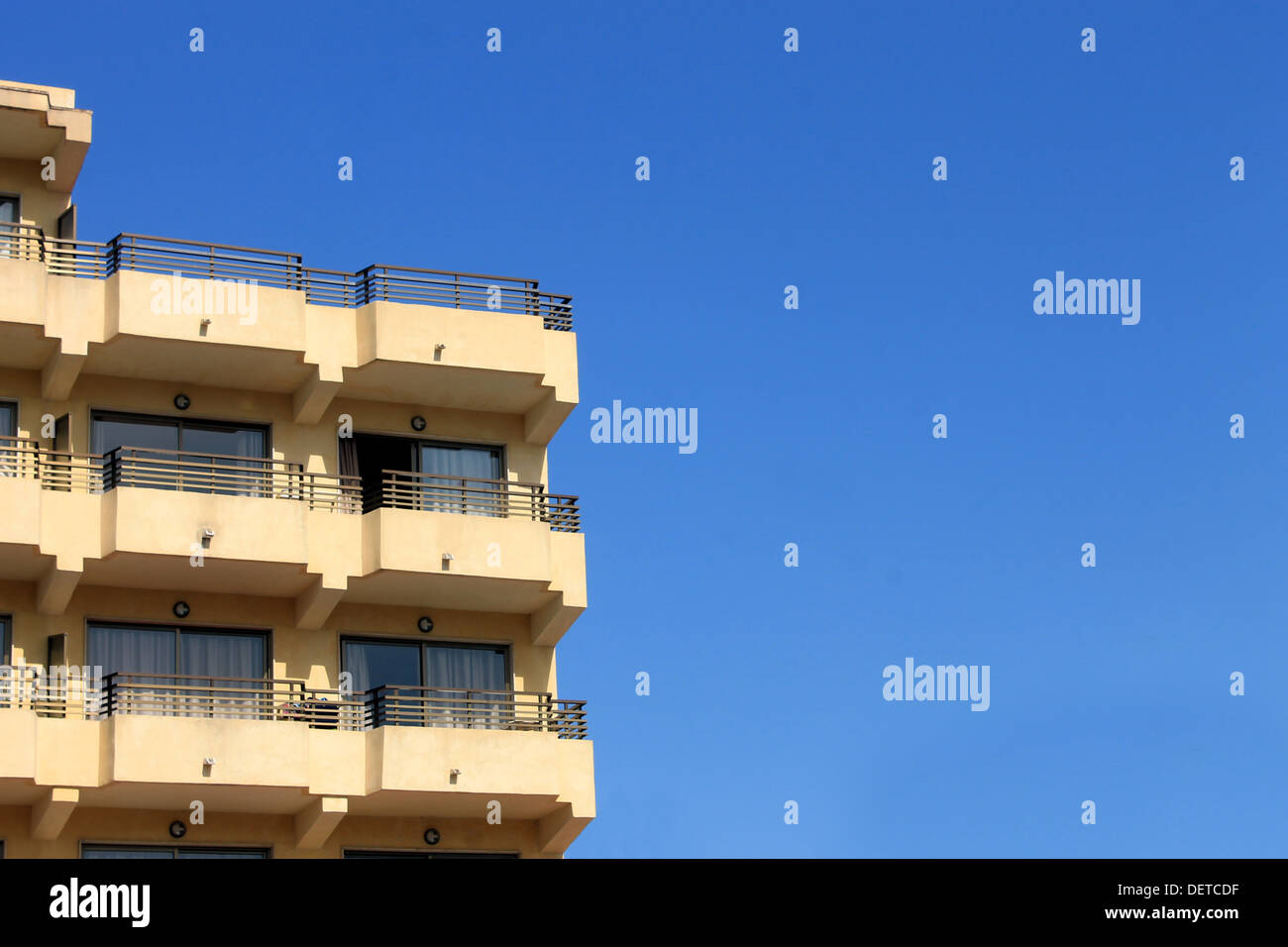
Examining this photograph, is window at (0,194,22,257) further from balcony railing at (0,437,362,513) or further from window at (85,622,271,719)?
window at (85,622,271,719)

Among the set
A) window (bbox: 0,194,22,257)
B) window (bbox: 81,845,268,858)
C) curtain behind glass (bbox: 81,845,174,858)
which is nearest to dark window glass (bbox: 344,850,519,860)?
window (bbox: 81,845,268,858)

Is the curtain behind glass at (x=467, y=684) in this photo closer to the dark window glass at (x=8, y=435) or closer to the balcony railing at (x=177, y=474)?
the balcony railing at (x=177, y=474)

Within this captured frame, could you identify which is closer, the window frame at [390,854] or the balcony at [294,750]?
the balcony at [294,750]

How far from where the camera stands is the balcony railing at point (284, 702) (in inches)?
1238

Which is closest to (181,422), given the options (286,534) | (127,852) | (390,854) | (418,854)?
(286,534)

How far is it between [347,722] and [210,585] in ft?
10.2

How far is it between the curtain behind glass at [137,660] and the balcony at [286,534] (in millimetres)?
791

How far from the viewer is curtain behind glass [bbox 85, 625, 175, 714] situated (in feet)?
105

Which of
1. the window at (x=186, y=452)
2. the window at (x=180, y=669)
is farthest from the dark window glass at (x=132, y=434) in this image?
the window at (x=180, y=669)

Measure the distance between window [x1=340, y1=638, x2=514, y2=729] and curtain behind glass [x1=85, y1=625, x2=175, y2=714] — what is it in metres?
2.90

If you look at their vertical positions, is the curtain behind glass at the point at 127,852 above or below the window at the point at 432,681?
below

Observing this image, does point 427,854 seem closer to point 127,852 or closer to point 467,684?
point 467,684

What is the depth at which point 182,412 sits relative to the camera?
1341 inches
